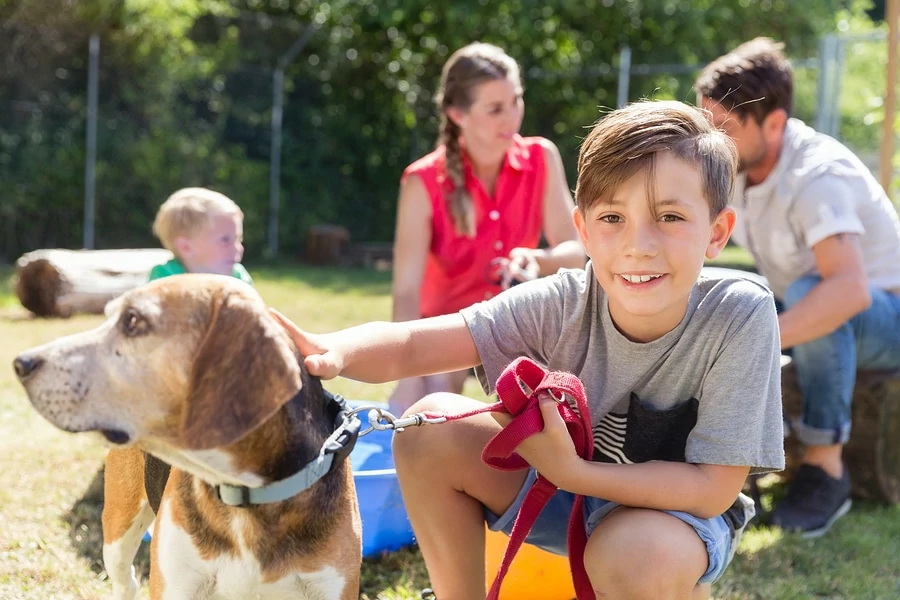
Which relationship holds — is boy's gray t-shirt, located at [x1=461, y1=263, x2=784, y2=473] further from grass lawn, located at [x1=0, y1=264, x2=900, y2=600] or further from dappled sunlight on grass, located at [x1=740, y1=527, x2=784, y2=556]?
dappled sunlight on grass, located at [x1=740, y1=527, x2=784, y2=556]

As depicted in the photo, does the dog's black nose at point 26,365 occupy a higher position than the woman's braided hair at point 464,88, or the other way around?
the woman's braided hair at point 464,88

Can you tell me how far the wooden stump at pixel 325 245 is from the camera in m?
14.4

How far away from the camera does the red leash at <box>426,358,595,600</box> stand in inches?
94.3

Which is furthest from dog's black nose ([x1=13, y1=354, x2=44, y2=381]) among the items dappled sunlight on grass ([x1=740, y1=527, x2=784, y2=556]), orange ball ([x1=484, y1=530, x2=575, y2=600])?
dappled sunlight on grass ([x1=740, y1=527, x2=784, y2=556])

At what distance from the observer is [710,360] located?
260 centimetres

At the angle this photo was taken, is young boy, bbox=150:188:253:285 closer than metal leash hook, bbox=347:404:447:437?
No

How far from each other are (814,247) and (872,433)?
105 centimetres

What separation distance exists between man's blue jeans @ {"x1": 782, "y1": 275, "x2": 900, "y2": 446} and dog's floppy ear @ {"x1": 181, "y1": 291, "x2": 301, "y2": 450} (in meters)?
2.86

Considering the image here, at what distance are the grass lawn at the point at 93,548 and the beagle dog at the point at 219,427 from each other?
3.74 feet

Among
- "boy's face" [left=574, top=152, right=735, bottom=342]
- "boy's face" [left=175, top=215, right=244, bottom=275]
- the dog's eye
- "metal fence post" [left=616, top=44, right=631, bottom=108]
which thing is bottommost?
"boy's face" [left=175, top=215, right=244, bottom=275]

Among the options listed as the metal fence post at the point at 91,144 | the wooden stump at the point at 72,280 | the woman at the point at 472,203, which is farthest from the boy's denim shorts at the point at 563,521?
the metal fence post at the point at 91,144

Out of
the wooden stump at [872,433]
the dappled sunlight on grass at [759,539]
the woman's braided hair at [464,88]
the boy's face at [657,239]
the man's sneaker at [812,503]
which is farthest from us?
the woman's braided hair at [464,88]

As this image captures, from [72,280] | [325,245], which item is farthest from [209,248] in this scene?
[325,245]

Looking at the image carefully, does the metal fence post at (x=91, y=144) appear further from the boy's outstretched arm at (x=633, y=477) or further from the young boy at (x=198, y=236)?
the boy's outstretched arm at (x=633, y=477)
